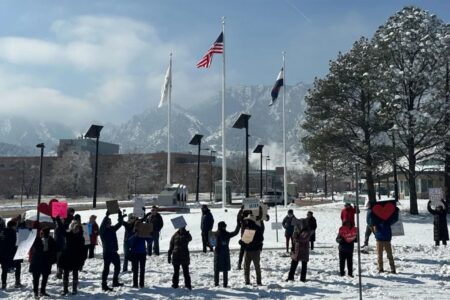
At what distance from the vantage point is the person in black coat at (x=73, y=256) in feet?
Answer: 37.3

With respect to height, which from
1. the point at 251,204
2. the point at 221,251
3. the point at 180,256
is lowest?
the point at 180,256

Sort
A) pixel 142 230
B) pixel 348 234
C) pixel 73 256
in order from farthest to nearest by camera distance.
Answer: pixel 348 234, pixel 142 230, pixel 73 256

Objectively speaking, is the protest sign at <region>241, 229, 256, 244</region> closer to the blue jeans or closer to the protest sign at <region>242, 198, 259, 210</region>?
the protest sign at <region>242, 198, 259, 210</region>

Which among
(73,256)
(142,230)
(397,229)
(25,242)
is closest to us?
(25,242)

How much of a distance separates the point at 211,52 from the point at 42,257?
27.0 metres

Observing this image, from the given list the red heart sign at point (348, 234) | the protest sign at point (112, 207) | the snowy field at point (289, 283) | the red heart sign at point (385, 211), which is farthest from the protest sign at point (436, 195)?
the protest sign at point (112, 207)

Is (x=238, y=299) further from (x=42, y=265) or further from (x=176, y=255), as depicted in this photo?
(x=42, y=265)

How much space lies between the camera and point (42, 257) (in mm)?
11125

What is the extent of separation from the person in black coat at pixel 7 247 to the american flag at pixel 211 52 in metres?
24.4

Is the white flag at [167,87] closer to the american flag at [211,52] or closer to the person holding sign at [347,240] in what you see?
the american flag at [211,52]

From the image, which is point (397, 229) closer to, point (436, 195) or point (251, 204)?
point (251, 204)

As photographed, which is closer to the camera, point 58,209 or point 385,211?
point 385,211

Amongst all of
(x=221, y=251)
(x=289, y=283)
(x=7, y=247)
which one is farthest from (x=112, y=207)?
(x=289, y=283)

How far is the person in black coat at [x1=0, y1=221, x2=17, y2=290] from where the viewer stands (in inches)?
489
